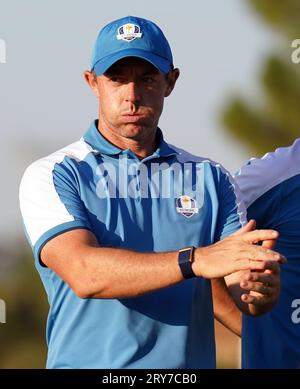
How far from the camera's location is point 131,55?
4.78 metres

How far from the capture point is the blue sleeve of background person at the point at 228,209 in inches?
191

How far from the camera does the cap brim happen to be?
4.78 meters

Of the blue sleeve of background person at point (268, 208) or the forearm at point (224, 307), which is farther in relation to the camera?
the blue sleeve of background person at point (268, 208)

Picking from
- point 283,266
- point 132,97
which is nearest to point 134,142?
point 132,97

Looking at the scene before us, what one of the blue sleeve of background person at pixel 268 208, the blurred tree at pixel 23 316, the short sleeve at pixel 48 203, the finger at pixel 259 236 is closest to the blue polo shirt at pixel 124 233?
the short sleeve at pixel 48 203

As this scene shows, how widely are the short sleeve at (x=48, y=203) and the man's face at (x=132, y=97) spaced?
286 millimetres

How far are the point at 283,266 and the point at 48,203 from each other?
4.22 ft

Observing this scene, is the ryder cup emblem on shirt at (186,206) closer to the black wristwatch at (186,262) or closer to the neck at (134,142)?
the neck at (134,142)

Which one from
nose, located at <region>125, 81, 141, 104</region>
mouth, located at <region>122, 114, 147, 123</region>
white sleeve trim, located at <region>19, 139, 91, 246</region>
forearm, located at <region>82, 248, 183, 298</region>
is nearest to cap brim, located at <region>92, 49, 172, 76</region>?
nose, located at <region>125, 81, 141, 104</region>

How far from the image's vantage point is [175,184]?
485 centimetres

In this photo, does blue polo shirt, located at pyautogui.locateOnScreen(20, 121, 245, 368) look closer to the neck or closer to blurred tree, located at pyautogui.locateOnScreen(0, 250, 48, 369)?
the neck

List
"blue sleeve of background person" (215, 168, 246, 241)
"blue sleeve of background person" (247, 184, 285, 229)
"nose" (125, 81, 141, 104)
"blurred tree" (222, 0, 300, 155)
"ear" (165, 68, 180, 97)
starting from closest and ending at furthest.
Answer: "nose" (125, 81, 141, 104)
"blue sleeve of background person" (215, 168, 246, 241)
"ear" (165, 68, 180, 97)
"blue sleeve of background person" (247, 184, 285, 229)
"blurred tree" (222, 0, 300, 155)

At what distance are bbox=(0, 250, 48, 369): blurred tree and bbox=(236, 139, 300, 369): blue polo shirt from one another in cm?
611
